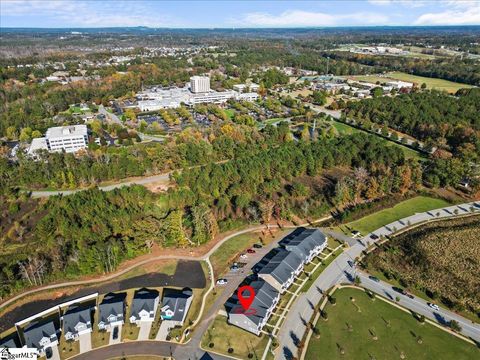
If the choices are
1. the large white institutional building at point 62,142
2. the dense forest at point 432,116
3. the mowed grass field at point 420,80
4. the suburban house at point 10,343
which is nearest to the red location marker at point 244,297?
the suburban house at point 10,343

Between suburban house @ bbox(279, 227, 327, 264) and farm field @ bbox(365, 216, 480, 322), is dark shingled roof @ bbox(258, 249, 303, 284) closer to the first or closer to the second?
suburban house @ bbox(279, 227, 327, 264)

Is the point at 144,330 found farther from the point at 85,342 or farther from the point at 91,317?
the point at 91,317

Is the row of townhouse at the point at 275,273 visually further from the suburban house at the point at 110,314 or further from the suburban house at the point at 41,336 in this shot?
the suburban house at the point at 41,336

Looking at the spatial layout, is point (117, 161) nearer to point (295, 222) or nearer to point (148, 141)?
point (148, 141)

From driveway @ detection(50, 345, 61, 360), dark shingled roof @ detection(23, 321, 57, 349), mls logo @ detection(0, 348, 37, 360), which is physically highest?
dark shingled roof @ detection(23, 321, 57, 349)

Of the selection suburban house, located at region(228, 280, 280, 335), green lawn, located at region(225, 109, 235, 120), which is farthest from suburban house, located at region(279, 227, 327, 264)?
green lawn, located at region(225, 109, 235, 120)

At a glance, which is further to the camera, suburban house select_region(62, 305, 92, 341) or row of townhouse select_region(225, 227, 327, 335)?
row of townhouse select_region(225, 227, 327, 335)
